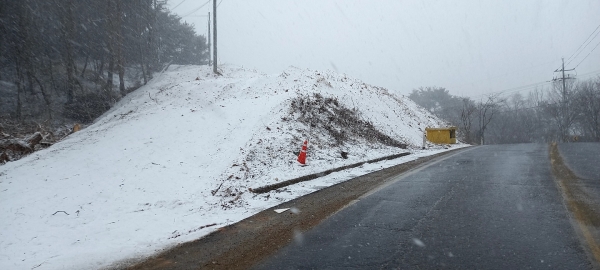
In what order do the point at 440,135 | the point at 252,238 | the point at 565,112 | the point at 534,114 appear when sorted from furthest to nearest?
1. the point at 534,114
2. the point at 565,112
3. the point at 440,135
4. the point at 252,238

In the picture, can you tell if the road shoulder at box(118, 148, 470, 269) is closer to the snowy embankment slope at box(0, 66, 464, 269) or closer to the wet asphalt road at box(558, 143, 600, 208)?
the snowy embankment slope at box(0, 66, 464, 269)

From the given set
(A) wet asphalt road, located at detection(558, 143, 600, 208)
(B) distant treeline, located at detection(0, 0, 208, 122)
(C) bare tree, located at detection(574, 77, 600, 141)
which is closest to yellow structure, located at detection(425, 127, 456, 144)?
(A) wet asphalt road, located at detection(558, 143, 600, 208)

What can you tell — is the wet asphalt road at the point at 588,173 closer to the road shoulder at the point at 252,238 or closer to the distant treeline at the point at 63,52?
the road shoulder at the point at 252,238

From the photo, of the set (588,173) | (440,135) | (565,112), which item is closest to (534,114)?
(565,112)

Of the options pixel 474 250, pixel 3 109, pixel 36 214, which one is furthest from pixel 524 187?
pixel 3 109

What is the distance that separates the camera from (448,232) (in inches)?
168

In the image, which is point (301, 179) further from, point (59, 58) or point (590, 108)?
point (590, 108)

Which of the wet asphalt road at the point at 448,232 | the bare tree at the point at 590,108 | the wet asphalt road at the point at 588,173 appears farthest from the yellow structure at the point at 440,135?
the bare tree at the point at 590,108

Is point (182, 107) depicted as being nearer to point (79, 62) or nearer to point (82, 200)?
point (82, 200)

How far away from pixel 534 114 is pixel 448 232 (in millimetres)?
68812

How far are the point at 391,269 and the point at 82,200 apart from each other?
6.75 metres

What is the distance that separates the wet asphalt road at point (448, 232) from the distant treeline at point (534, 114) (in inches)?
1434

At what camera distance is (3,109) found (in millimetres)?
17172

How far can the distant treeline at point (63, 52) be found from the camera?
17.8m
